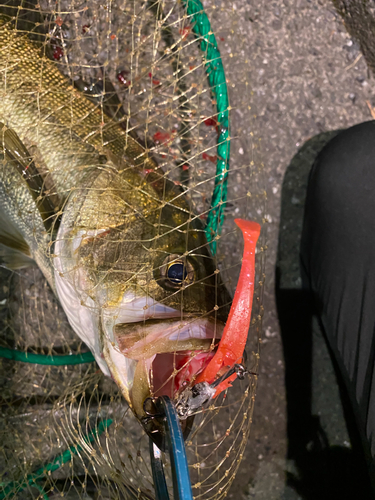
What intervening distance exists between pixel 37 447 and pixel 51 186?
4.35 feet

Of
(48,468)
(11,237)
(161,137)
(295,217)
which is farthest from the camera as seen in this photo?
(295,217)

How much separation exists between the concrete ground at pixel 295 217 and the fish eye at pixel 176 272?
1030 millimetres

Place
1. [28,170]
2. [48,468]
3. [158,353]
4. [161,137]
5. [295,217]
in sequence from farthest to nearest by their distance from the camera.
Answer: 1. [295,217]
2. [161,137]
3. [48,468]
4. [28,170]
5. [158,353]

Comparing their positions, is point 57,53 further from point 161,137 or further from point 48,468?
point 48,468

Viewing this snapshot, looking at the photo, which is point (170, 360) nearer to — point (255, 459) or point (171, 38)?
point (255, 459)

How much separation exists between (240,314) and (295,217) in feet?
4.29

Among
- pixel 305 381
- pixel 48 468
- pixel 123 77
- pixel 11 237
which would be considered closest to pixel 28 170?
pixel 11 237

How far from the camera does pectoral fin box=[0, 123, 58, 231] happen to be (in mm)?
1524

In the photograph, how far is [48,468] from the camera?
184 centimetres

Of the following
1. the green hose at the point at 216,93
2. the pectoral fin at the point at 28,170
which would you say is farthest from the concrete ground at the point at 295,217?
the pectoral fin at the point at 28,170

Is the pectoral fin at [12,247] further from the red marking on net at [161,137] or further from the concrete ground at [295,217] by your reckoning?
the concrete ground at [295,217]

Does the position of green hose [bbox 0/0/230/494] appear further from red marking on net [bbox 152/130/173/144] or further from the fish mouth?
the fish mouth

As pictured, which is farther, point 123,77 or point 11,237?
point 123,77

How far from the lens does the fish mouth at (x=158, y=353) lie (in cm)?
122
